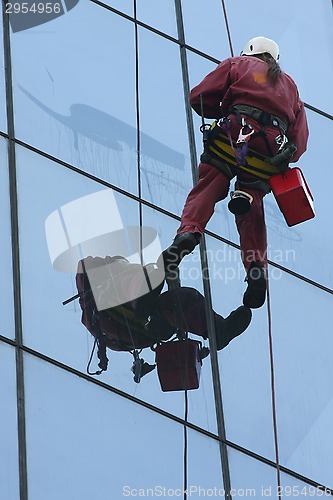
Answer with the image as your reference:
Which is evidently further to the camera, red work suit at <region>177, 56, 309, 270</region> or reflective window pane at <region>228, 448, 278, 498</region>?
reflective window pane at <region>228, 448, 278, 498</region>

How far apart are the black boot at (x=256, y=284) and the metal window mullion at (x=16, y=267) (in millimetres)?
1551

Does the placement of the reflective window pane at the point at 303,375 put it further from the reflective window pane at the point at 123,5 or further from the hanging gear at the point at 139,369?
the reflective window pane at the point at 123,5

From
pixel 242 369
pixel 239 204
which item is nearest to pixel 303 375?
pixel 242 369

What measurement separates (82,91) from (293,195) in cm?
289

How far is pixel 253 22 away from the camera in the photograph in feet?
48.8

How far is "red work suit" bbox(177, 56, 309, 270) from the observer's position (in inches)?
441

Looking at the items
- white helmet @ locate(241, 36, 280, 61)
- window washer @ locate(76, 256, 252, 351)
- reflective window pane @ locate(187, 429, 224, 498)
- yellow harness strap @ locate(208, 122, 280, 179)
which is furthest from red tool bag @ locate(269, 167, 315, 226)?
reflective window pane @ locate(187, 429, 224, 498)

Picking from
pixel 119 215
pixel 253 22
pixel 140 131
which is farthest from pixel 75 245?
pixel 253 22

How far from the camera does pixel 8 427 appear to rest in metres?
11.4

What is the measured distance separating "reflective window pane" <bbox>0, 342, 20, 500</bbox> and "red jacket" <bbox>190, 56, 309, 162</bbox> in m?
1.96

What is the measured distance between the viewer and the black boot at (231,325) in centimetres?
1225

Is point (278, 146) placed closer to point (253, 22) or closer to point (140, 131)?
point (140, 131)

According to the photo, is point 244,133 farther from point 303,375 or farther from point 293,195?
point 303,375

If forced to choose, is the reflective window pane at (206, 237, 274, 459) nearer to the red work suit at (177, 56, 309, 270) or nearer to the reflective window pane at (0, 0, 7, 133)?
the red work suit at (177, 56, 309, 270)
